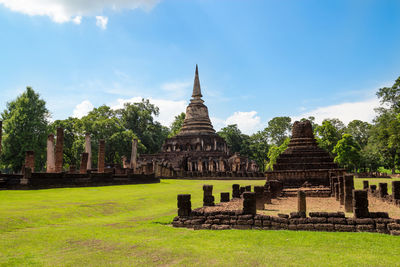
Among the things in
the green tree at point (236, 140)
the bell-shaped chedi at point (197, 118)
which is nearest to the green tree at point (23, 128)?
the bell-shaped chedi at point (197, 118)

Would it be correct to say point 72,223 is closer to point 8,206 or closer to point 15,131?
point 8,206

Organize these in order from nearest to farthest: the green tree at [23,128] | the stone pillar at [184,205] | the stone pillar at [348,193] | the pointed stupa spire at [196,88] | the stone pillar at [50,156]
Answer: the stone pillar at [184,205], the stone pillar at [348,193], the stone pillar at [50,156], the green tree at [23,128], the pointed stupa spire at [196,88]

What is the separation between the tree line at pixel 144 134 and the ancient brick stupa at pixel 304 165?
38.0 ft

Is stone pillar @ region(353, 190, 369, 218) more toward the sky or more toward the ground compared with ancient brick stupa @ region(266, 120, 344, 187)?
more toward the ground

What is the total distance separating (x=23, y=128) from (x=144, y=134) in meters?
27.3

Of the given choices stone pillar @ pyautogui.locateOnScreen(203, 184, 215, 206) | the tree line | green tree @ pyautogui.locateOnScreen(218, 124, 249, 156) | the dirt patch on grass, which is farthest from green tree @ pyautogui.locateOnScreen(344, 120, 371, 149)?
the dirt patch on grass

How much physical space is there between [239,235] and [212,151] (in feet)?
142

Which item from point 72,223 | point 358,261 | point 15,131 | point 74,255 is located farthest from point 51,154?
point 358,261

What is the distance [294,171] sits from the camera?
24156 millimetres

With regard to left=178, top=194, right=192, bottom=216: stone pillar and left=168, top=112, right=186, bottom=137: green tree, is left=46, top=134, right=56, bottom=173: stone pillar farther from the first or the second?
left=168, top=112, right=186, bottom=137: green tree

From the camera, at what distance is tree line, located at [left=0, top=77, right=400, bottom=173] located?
3694cm

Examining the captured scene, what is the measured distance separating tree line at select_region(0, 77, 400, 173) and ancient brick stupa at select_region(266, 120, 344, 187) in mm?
11582

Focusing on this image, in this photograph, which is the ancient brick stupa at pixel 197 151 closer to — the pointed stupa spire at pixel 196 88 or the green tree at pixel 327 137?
the pointed stupa spire at pixel 196 88

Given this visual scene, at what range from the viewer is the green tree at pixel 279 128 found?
70875 millimetres
